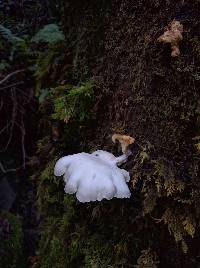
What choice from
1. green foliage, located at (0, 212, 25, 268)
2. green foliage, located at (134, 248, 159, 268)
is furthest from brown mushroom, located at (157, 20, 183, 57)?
green foliage, located at (0, 212, 25, 268)

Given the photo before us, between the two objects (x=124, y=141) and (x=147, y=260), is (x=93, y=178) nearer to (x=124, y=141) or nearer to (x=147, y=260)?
(x=124, y=141)

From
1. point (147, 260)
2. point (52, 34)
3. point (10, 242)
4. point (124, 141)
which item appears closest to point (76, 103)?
point (124, 141)

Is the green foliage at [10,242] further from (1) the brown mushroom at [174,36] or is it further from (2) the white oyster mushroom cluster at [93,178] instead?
(1) the brown mushroom at [174,36]

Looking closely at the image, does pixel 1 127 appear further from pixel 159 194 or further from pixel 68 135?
pixel 159 194

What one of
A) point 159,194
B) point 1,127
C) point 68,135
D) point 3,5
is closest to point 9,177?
point 1,127

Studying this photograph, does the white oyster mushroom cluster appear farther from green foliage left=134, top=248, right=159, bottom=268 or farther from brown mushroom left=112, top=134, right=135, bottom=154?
green foliage left=134, top=248, right=159, bottom=268
